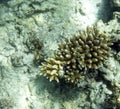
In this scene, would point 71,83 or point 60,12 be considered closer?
point 71,83

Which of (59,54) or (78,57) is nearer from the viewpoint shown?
(78,57)

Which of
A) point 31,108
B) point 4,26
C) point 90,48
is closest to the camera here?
point 90,48

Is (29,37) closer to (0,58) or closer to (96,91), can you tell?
(0,58)

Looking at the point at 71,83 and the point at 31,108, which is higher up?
the point at 71,83

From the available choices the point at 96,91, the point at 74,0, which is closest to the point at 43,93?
the point at 96,91
